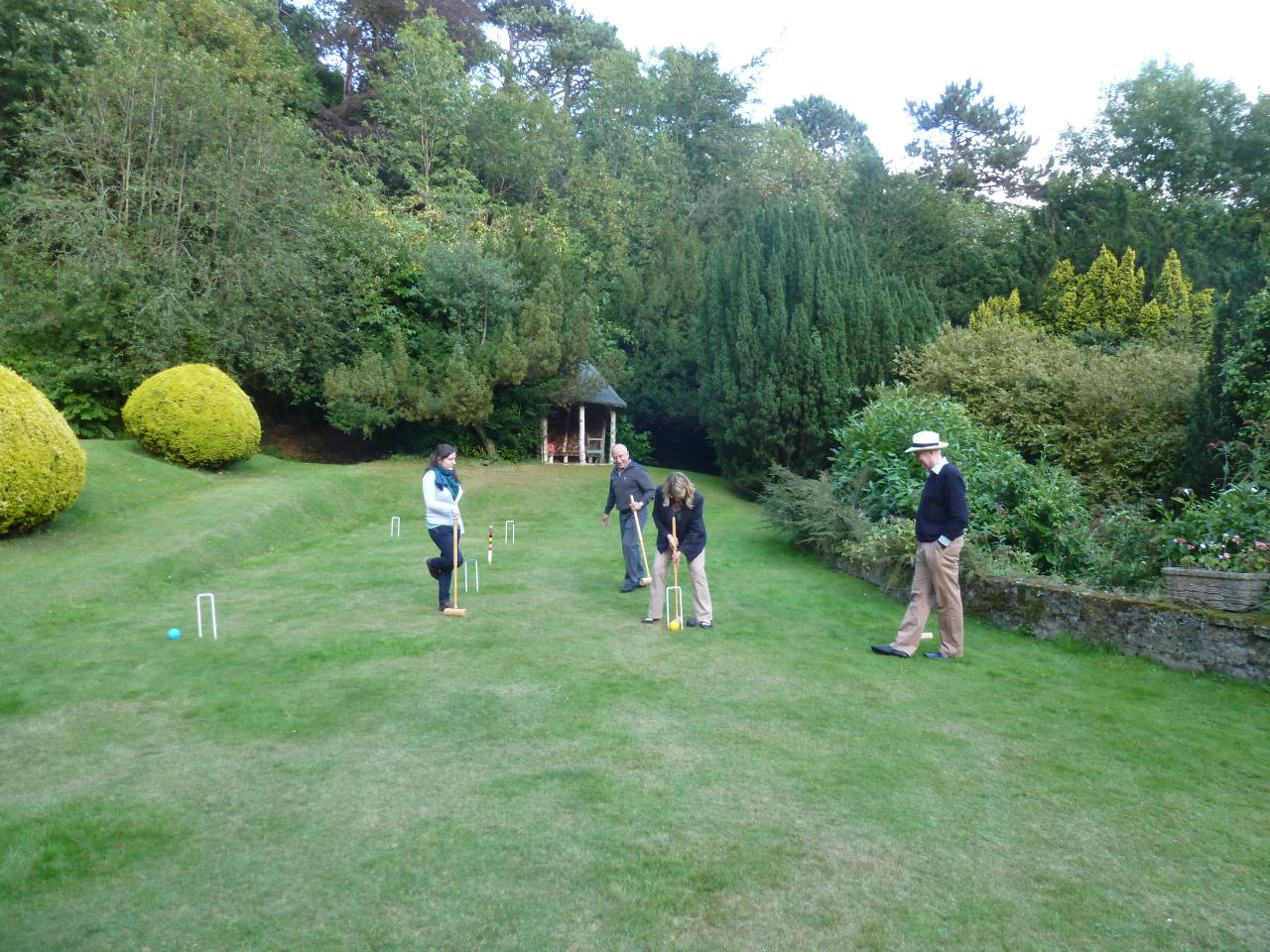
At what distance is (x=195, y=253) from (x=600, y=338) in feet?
41.6

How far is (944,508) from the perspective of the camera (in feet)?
26.0

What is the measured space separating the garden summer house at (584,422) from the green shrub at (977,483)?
12161 millimetres

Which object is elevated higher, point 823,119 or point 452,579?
point 823,119

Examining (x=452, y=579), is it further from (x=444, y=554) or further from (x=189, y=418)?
(x=189, y=418)

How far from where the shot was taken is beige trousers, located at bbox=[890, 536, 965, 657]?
26.0ft

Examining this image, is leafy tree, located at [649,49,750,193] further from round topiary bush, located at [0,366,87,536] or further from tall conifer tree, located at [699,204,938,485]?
round topiary bush, located at [0,366,87,536]

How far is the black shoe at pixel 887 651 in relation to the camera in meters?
8.23

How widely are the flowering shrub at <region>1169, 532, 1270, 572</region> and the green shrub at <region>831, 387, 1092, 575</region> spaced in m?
1.65

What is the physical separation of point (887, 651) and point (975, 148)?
150 ft

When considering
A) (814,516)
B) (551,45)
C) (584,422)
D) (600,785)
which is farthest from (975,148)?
(600,785)

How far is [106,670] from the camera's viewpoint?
761cm

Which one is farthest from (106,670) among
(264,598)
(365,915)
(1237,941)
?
(1237,941)

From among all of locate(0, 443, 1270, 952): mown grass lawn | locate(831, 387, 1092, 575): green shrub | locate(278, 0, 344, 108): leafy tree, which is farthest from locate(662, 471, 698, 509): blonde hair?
locate(278, 0, 344, 108): leafy tree

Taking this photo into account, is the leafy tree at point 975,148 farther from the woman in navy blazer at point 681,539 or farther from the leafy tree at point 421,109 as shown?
the woman in navy blazer at point 681,539
